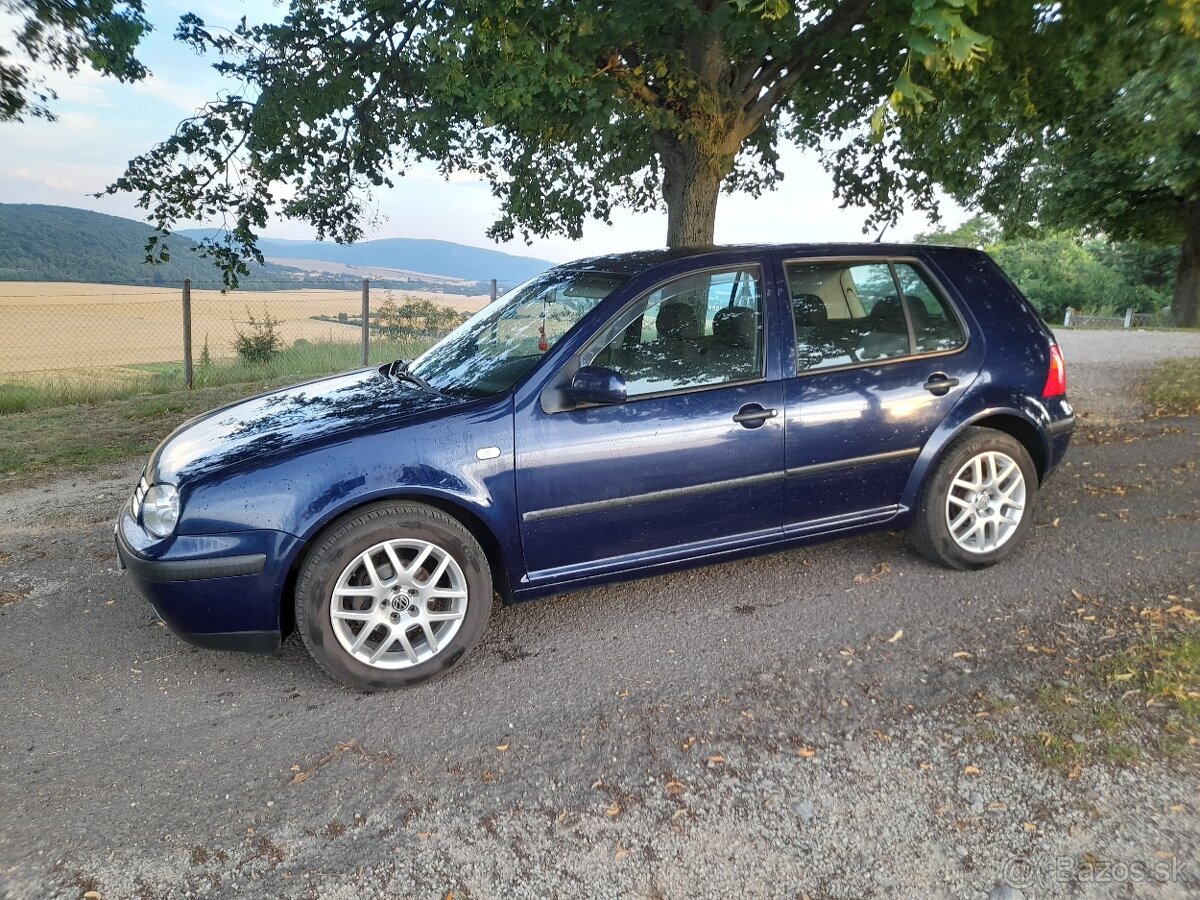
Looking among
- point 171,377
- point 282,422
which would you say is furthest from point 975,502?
point 171,377

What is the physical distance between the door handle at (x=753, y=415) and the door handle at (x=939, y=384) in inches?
36.9

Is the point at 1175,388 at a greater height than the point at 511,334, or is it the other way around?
the point at 511,334

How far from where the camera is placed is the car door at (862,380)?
4262 mm

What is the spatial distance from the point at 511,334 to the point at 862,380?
69.2 inches

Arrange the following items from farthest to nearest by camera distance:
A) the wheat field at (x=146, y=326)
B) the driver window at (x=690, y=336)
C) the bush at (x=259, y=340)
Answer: the bush at (x=259, y=340) → the wheat field at (x=146, y=326) → the driver window at (x=690, y=336)

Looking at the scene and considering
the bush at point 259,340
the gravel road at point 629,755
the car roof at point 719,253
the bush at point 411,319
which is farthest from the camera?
the bush at point 411,319

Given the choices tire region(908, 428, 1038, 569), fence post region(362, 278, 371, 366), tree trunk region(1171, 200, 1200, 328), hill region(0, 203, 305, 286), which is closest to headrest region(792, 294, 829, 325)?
tire region(908, 428, 1038, 569)

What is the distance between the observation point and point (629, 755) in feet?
10.2

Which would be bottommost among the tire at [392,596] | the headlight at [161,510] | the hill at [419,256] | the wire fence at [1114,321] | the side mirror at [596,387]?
the tire at [392,596]

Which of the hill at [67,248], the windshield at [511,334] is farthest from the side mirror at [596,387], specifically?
the hill at [67,248]

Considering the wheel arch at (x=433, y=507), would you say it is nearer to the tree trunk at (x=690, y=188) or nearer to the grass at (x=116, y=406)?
the grass at (x=116, y=406)

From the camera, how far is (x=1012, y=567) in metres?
4.81

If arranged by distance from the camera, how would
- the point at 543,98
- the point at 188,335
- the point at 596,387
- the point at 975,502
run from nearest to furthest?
the point at 596,387
the point at 975,502
the point at 543,98
the point at 188,335

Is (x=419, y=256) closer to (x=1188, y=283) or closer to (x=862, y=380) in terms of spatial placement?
(x=1188, y=283)
